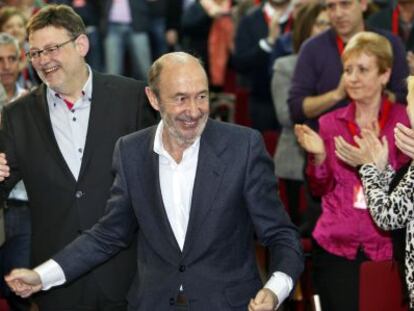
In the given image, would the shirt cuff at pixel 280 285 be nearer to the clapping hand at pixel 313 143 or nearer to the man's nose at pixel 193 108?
the man's nose at pixel 193 108

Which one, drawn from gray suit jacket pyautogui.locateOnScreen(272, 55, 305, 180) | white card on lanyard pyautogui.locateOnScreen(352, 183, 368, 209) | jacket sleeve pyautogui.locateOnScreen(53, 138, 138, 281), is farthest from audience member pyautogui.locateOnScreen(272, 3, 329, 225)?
jacket sleeve pyautogui.locateOnScreen(53, 138, 138, 281)

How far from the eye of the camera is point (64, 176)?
4938 millimetres

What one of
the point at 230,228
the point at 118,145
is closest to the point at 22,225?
the point at 118,145

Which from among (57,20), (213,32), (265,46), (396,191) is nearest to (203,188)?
(396,191)

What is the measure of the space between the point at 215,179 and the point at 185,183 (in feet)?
0.47

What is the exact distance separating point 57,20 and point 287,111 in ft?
8.35

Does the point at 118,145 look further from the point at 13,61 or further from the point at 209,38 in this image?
the point at 209,38

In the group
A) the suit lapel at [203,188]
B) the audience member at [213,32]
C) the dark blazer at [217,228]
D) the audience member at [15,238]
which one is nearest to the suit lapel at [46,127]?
the dark blazer at [217,228]

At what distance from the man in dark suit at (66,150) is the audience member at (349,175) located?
1.07m

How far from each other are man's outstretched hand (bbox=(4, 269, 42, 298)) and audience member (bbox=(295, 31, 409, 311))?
175 cm

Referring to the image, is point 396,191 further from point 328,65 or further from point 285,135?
point 285,135

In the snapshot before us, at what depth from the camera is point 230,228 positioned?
4273 millimetres

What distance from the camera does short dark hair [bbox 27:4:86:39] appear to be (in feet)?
16.4

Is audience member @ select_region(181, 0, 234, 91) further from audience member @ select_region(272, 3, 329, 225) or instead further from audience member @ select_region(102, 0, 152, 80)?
audience member @ select_region(272, 3, 329, 225)
